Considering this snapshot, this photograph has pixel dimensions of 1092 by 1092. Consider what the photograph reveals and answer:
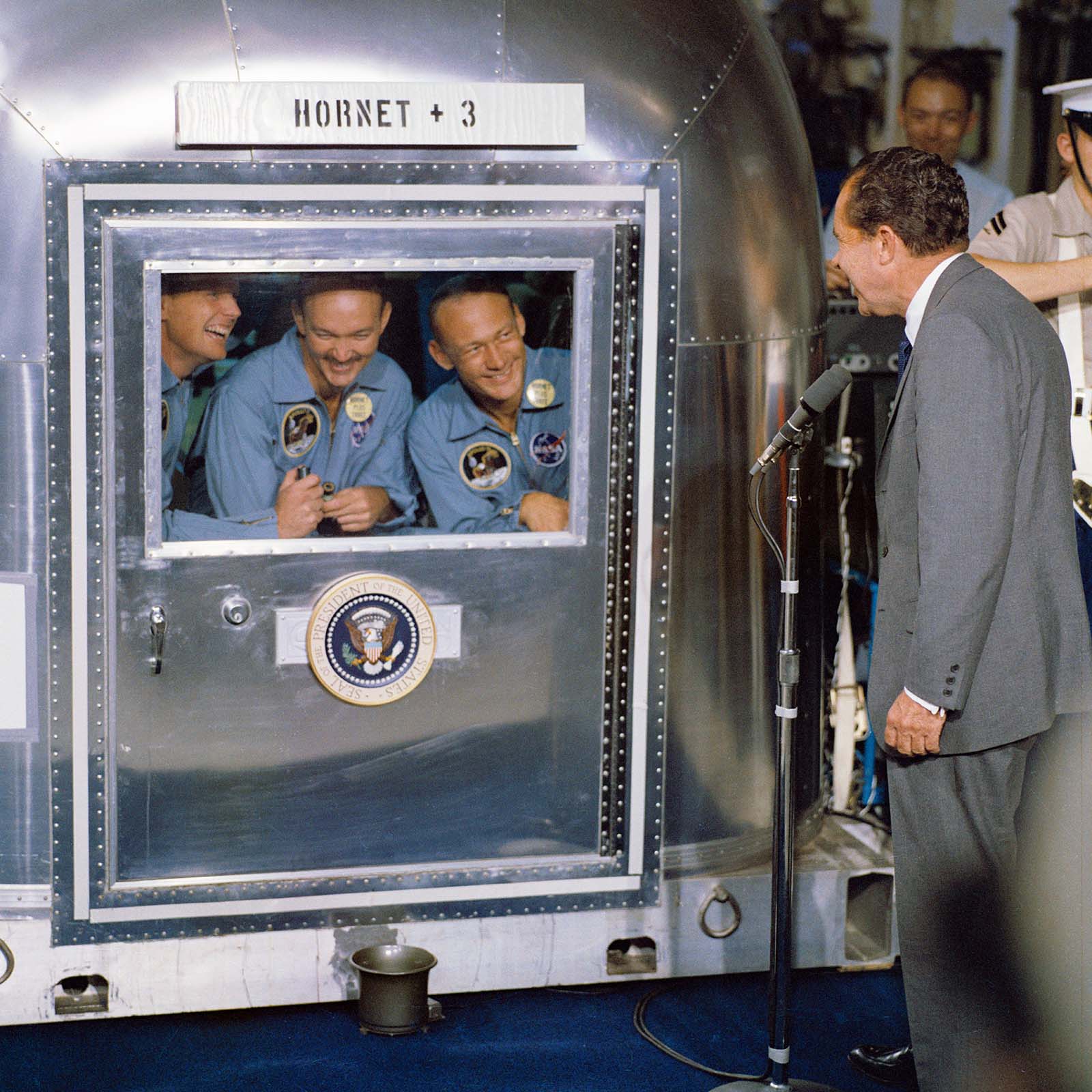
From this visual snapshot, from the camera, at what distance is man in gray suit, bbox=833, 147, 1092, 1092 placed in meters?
3.01

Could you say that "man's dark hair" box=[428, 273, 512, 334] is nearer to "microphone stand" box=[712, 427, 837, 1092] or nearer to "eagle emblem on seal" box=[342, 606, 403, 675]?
"eagle emblem on seal" box=[342, 606, 403, 675]

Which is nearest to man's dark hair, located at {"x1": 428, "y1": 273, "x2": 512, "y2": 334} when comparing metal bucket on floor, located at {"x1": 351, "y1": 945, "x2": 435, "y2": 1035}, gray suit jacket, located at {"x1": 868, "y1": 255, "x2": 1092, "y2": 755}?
gray suit jacket, located at {"x1": 868, "y1": 255, "x2": 1092, "y2": 755}

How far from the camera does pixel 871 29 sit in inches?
249

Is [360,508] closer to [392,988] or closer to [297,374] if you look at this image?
[297,374]

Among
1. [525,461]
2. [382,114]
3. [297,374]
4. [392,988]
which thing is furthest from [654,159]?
[392,988]

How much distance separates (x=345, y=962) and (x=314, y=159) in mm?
2046

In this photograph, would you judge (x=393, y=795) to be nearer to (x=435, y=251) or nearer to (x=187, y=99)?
(x=435, y=251)

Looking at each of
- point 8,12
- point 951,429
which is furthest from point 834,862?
point 8,12

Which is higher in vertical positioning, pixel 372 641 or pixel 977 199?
pixel 977 199

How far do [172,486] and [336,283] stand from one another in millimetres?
636

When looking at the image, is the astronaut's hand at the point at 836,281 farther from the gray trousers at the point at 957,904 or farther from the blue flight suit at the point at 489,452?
the gray trousers at the point at 957,904

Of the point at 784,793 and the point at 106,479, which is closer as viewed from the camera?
the point at 784,793

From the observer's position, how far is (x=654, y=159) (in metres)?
3.90

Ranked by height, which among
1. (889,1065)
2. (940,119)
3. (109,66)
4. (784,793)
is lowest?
(889,1065)
